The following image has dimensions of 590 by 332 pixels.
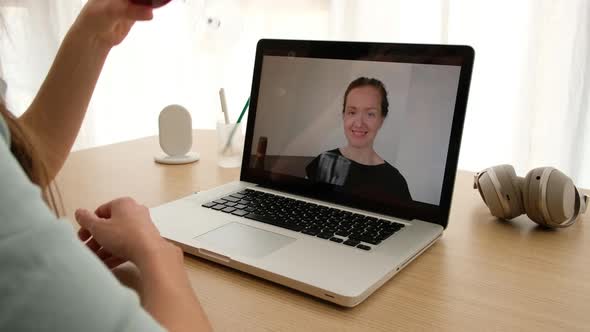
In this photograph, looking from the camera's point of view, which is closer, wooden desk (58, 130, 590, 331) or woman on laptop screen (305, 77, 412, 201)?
wooden desk (58, 130, 590, 331)

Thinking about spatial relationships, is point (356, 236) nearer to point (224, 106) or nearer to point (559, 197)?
point (559, 197)

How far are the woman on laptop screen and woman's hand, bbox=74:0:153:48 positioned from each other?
338 millimetres

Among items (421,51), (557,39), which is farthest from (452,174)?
(557,39)

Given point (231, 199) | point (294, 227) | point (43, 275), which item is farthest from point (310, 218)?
point (43, 275)

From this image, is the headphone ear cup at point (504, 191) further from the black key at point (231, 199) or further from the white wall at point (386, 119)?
the black key at point (231, 199)

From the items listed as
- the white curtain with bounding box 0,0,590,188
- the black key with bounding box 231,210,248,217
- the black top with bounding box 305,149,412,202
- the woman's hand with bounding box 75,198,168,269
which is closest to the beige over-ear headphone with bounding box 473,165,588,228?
the black top with bounding box 305,149,412,202

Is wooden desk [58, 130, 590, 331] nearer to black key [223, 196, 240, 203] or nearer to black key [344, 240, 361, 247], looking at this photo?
black key [344, 240, 361, 247]

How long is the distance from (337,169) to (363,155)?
0.05 meters

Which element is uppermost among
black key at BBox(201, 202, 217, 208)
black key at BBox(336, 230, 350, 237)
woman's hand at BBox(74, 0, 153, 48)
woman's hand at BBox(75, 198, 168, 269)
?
woman's hand at BBox(74, 0, 153, 48)

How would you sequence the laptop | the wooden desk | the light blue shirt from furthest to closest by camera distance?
the laptop, the wooden desk, the light blue shirt

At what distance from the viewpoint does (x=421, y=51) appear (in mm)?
757

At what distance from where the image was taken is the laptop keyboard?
0.68 m

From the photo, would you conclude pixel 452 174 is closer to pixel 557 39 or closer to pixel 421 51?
pixel 421 51

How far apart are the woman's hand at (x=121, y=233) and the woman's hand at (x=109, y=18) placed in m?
0.29
